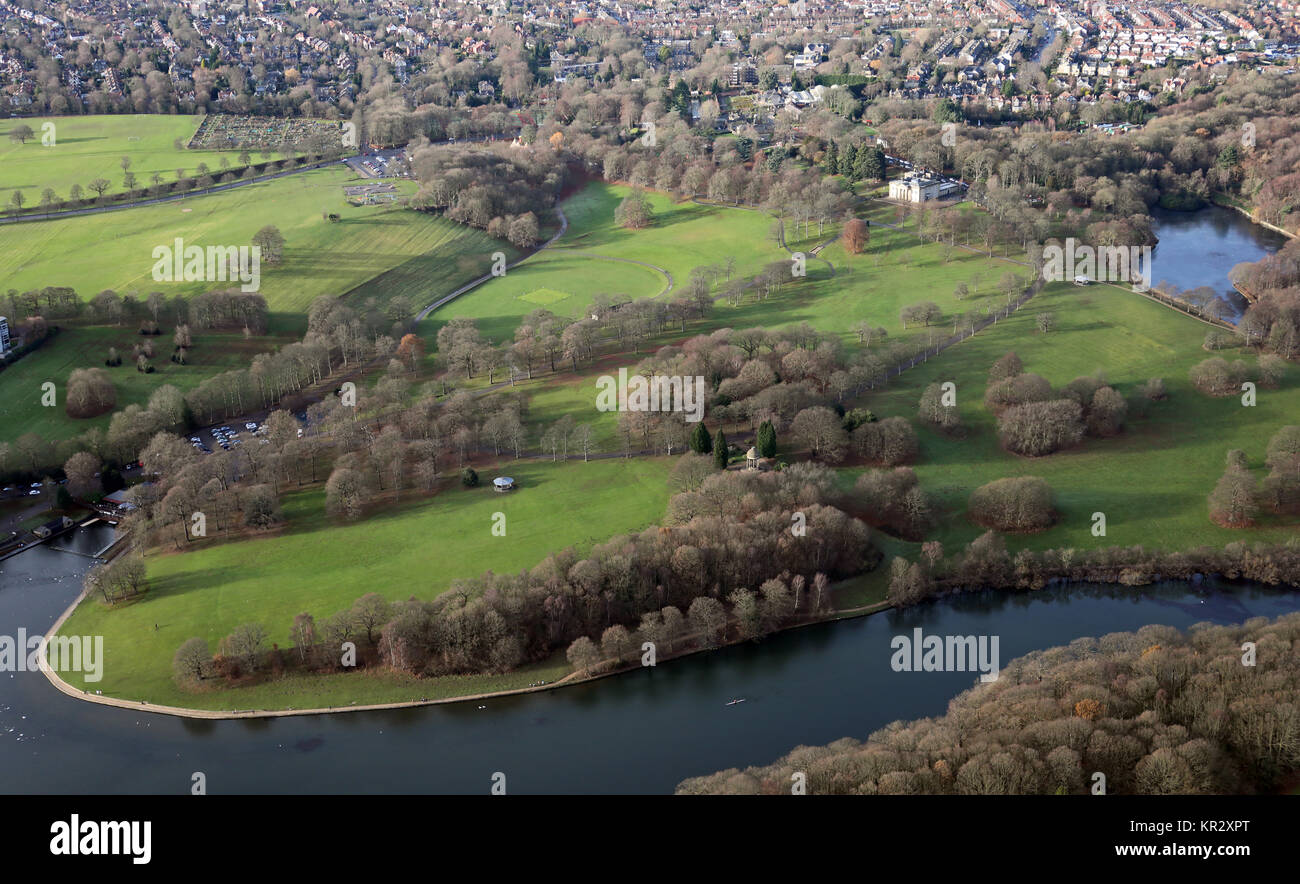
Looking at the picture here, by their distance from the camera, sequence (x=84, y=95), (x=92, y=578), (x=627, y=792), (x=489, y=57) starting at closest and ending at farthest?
(x=627, y=792), (x=92, y=578), (x=84, y=95), (x=489, y=57)

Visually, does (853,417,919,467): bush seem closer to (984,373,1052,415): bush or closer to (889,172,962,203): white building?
(984,373,1052,415): bush

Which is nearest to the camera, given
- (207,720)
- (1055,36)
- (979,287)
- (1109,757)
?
(1109,757)

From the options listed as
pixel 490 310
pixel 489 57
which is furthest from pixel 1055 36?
pixel 490 310

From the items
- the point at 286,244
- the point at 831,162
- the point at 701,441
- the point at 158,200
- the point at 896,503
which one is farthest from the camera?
the point at 831,162

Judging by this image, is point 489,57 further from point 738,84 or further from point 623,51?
point 738,84

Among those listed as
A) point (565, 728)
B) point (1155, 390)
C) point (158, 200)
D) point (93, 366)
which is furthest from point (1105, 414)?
point (158, 200)

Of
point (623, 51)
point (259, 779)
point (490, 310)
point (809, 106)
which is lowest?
point (259, 779)

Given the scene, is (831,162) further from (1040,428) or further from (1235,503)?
(1235,503)
